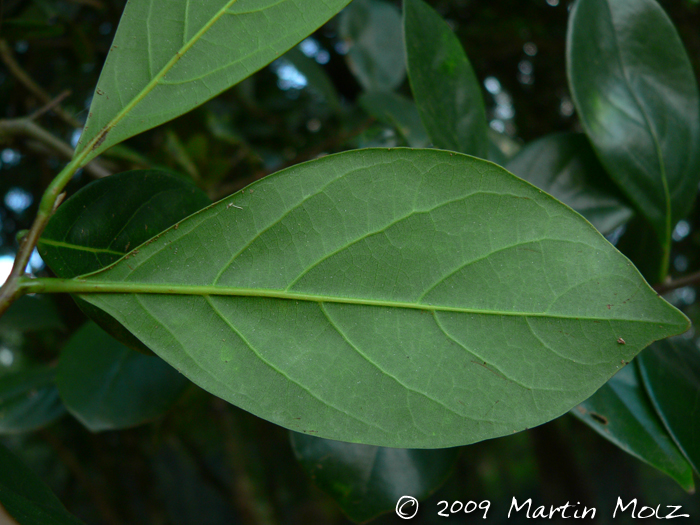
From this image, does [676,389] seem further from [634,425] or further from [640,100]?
[640,100]

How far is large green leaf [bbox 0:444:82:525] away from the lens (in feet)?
0.78

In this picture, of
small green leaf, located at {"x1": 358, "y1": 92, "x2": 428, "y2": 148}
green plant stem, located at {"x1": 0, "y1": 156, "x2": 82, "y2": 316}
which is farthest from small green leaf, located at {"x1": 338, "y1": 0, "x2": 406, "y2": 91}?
green plant stem, located at {"x1": 0, "y1": 156, "x2": 82, "y2": 316}

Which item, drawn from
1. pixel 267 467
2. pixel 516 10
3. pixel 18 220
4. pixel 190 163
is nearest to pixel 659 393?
pixel 190 163

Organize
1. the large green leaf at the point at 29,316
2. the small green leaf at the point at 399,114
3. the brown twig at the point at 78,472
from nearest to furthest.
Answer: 1. the small green leaf at the point at 399,114
2. the large green leaf at the point at 29,316
3. the brown twig at the point at 78,472

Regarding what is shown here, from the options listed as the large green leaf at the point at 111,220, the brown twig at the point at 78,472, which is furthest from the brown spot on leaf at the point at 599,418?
the brown twig at the point at 78,472

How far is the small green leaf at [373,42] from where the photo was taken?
3.02ft

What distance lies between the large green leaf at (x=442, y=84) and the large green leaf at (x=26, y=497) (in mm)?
361

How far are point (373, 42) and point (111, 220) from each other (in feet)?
2.47

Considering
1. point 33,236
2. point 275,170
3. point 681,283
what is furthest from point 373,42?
point 33,236

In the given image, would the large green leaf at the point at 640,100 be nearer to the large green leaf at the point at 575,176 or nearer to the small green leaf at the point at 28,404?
the large green leaf at the point at 575,176

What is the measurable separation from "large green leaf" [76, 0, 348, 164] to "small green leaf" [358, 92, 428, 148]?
309 mm

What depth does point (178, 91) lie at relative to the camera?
0.30 metres

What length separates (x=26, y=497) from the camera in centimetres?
29

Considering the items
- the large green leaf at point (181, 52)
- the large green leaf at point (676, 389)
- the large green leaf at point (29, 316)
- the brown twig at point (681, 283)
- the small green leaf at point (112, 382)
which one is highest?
the large green leaf at point (181, 52)
